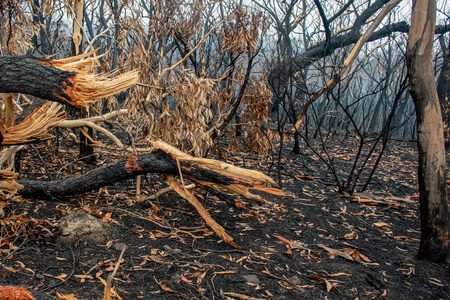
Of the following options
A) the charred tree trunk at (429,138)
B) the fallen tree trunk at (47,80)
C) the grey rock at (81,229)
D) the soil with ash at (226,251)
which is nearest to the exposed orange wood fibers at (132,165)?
the soil with ash at (226,251)

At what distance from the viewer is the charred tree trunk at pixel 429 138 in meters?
2.74

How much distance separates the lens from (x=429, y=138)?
2.75 m

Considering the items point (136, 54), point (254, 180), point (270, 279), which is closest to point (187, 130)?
point (136, 54)

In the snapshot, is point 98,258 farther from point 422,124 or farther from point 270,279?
point 422,124

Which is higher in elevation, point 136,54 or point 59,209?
point 136,54

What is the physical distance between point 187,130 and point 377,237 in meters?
2.48

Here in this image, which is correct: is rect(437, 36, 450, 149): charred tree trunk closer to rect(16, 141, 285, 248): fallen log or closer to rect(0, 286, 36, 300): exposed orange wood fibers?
rect(16, 141, 285, 248): fallen log

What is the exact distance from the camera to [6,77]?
188cm

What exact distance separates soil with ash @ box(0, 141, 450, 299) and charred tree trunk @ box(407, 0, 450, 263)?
0.31 metres

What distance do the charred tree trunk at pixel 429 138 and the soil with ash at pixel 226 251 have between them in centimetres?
31

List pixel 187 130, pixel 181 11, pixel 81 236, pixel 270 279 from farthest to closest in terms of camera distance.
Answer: pixel 181 11 → pixel 187 130 → pixel 81 236 → pixel 270 279

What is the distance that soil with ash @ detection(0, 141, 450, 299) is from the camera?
7.48ft

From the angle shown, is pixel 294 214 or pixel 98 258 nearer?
pixel 98 258

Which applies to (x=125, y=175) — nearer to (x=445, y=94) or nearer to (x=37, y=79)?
(x=37, y=79)
